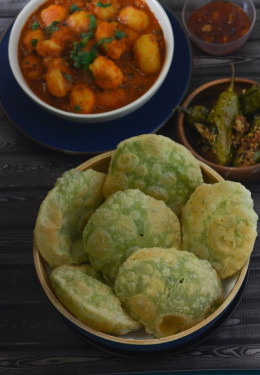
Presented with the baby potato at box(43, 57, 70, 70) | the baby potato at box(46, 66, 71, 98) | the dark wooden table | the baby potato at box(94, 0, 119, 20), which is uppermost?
the baby potato at box(94, 0, 119, 20)

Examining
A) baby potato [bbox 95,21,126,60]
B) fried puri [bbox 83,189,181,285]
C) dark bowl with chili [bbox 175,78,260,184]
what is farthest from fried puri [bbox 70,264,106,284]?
baby potato [bbox 95,21,126,60]

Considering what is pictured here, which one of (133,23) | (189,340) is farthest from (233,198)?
(133,23)

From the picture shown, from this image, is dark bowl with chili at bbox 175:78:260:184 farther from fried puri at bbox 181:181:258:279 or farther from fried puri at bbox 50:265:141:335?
fried puri at bbox 50:265:141:335

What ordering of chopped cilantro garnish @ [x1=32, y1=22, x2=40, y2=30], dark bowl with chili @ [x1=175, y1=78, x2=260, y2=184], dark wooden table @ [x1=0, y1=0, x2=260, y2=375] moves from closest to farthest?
dark wooden table @ [x1=0, y1=0, x2=260, y2=375] → dark bowl with chili @ [x1=175, y1=78, x2=260, y2=184] → chopped cilantro garnish @ [x1=32, y1=22, x2=40, y2=30]

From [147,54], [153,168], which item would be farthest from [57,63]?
[153,168]

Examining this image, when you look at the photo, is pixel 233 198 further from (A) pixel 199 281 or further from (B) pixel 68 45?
(B) pixel 68 45

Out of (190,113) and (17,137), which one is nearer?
(190,113)
